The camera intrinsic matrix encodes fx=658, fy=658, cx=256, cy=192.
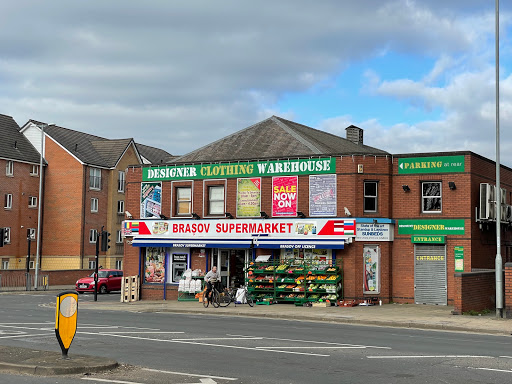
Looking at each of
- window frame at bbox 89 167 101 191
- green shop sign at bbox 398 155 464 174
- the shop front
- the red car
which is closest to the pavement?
the shop front

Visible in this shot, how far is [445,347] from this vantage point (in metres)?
15.1

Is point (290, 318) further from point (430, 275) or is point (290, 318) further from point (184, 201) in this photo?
point (184, 201)

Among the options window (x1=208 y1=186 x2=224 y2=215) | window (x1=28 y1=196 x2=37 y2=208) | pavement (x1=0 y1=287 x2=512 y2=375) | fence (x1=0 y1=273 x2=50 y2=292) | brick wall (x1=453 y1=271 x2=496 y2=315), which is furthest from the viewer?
window (x1=28 y1=196 x2=37 y2=208)

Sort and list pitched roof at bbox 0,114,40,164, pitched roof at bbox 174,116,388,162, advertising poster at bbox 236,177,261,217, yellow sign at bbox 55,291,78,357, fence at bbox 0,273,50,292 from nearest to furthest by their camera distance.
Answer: yellow sign at bbox 55,291,78,357, advertising poster at bbox 236,177,261,217, pitched roof at bbox 174,116,388,162, fence at bbox 0,273,50,292, pitched roof at bbox 0,114,40,164

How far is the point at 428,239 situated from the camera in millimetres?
28312

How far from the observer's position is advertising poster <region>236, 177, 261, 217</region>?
3114cm

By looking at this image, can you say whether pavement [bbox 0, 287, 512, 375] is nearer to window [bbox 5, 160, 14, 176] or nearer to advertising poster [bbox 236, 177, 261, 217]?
advertising poster [bbox 236, 177, 261, 217]

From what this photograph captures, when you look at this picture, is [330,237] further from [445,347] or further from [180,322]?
[445,347]

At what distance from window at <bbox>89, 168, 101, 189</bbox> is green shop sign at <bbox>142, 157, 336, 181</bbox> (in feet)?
94.1

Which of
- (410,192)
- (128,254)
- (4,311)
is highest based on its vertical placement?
(410,192)

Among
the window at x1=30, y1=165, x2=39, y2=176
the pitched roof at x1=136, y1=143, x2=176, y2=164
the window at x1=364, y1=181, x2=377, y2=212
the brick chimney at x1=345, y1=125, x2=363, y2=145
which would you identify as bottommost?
the window at x1=364, y1=181, x2=377, y2=212

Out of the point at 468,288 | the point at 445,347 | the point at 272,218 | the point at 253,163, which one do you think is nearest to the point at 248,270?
the point at 272,218

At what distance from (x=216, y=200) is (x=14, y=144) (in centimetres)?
3378

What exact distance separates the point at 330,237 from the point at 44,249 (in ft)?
128
